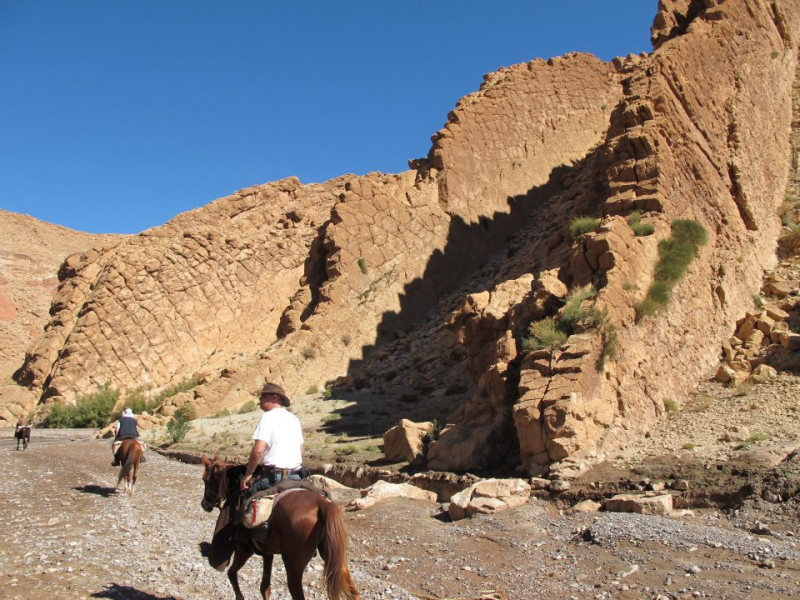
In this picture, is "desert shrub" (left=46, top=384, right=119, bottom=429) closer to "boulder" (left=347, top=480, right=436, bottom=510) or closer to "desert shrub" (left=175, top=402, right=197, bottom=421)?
"desert shrub" (left=175, top=402, right=197, bottom=421)

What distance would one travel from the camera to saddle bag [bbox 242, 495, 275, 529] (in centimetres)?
580

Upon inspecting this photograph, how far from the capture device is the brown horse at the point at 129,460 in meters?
12.7

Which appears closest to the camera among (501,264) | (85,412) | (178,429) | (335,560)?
(335,560)

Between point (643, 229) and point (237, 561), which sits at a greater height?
point (643, 229)

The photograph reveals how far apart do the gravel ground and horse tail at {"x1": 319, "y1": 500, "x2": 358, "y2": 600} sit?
1370mm

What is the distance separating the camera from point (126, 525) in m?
9.79

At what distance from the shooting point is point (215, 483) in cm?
682

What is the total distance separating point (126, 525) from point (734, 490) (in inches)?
338

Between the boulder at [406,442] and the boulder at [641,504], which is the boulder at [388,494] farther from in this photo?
the boulder at [641,504]

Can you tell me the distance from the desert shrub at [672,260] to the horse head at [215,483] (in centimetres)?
902

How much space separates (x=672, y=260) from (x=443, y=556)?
868 centimetres

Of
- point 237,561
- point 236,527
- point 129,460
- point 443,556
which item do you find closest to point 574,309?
point 443,556

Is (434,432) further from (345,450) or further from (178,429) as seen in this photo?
(178,429)

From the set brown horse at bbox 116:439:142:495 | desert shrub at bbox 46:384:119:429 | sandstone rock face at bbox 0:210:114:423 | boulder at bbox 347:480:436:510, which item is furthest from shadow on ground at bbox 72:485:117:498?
sandstone rock face at bbox 0:210:114:423
